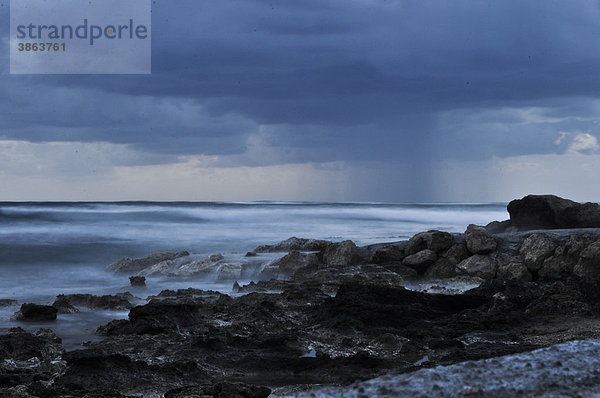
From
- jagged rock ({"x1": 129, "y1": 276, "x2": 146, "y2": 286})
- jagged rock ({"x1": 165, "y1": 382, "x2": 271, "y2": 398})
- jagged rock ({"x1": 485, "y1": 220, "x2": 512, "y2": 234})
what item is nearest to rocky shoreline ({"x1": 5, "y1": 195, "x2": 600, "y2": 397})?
jagged rock ({"x1": 165, "y1": 382, "x2": 271, "y2": 398})

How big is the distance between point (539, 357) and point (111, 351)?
4099mm

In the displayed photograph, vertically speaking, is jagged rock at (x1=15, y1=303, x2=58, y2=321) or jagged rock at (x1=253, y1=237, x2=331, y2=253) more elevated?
jagged rock at (x1=253, y1=237, x2=331, y2=253)

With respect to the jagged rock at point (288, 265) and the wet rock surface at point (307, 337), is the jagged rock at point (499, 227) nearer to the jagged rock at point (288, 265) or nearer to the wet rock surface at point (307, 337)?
the jagged rock at point (288, 265)

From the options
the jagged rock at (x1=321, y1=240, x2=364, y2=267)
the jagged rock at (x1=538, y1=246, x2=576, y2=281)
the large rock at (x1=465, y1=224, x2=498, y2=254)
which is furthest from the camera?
the jagged rock at (x1=321, y1=240, x2=364, y2=267)

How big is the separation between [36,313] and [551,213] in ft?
32.5

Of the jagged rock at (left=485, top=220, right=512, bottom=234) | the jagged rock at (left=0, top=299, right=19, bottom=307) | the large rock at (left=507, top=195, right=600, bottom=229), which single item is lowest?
the jagged rock at (left=0, top=299, right=19, bottom=307)

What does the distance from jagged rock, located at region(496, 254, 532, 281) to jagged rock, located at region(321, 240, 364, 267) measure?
2.59m

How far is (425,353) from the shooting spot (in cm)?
616

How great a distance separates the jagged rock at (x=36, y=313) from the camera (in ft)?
27.4

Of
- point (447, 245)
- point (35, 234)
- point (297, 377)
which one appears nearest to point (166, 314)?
point (297, 377)

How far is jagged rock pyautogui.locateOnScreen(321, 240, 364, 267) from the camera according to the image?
12266 millimetres

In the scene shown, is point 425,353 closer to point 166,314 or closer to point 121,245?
point 166,314

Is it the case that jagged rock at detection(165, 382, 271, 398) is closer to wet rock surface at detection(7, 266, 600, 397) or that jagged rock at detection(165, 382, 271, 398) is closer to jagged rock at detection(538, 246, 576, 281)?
wet rock surface at detection(7, 266, 600, 397)

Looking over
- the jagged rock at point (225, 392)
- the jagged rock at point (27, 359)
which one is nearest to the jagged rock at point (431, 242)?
the jagged rock at point (27, 359)
